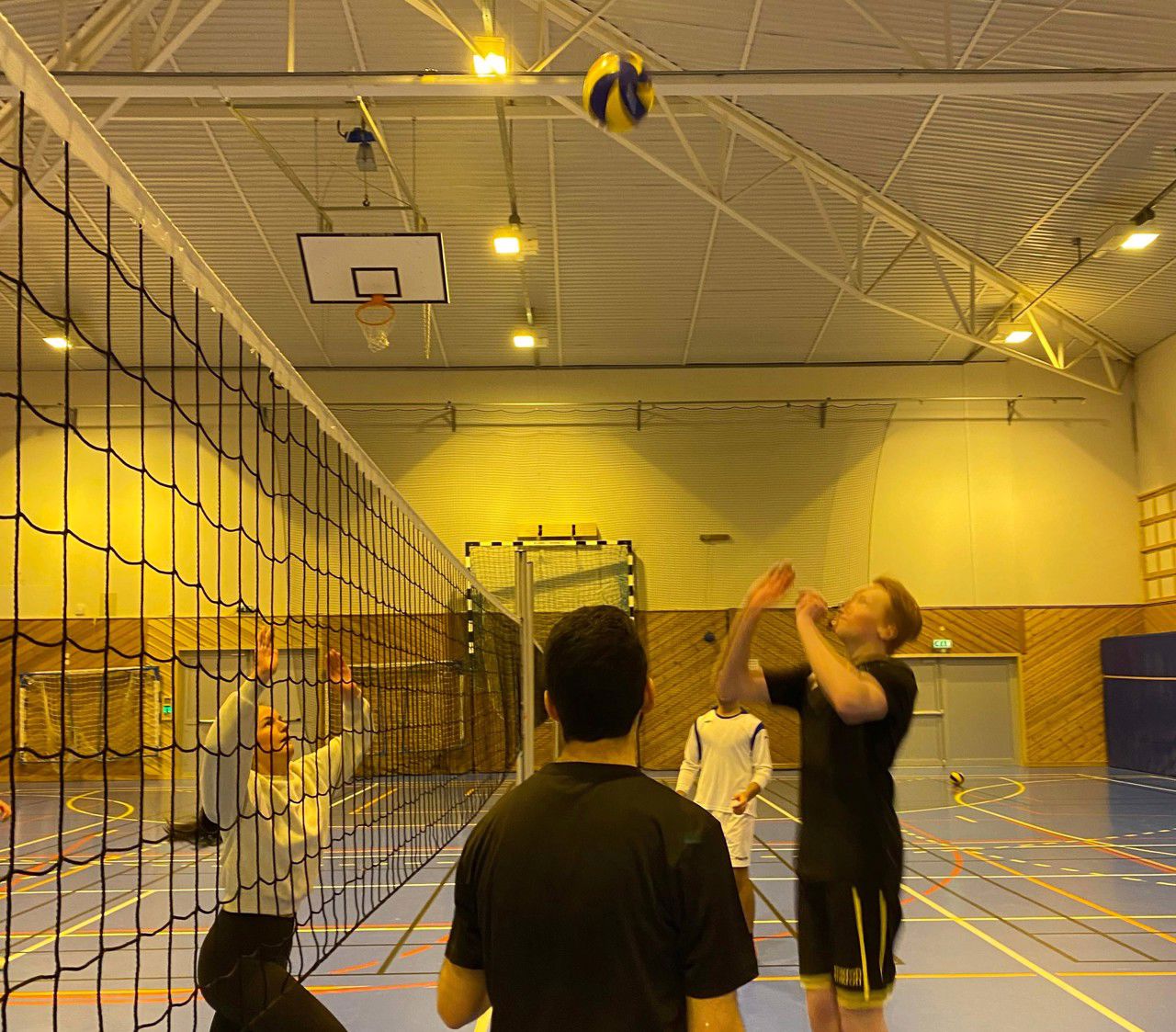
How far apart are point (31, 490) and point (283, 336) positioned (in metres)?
5.87

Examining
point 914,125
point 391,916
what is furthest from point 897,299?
point 391,916

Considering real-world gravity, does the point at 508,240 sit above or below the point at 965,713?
above

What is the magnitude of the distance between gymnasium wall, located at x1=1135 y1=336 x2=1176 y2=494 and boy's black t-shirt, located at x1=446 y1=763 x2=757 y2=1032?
20010 mm

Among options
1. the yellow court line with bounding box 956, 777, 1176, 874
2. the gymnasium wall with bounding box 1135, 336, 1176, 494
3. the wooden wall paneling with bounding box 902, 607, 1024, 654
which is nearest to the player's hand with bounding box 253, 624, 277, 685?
the yellow court line with bounding box 956, 777, 1176, 874

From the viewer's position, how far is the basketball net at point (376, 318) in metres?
12.6

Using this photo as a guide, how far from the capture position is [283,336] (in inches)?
776

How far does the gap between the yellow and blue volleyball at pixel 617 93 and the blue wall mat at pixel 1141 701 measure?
13.7 metres

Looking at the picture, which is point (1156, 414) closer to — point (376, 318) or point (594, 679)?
point (376, 318)

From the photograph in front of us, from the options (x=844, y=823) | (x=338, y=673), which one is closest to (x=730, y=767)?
(x=338, y=673)

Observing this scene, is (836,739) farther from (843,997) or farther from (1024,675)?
(1024,675)

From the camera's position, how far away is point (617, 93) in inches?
319

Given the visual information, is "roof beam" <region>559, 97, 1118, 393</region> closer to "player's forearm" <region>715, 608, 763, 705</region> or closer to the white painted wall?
the white painted wall

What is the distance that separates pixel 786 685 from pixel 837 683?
1.63ft

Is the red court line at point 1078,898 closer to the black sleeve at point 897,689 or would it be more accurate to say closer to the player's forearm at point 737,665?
the black sleeve at point 897,689
